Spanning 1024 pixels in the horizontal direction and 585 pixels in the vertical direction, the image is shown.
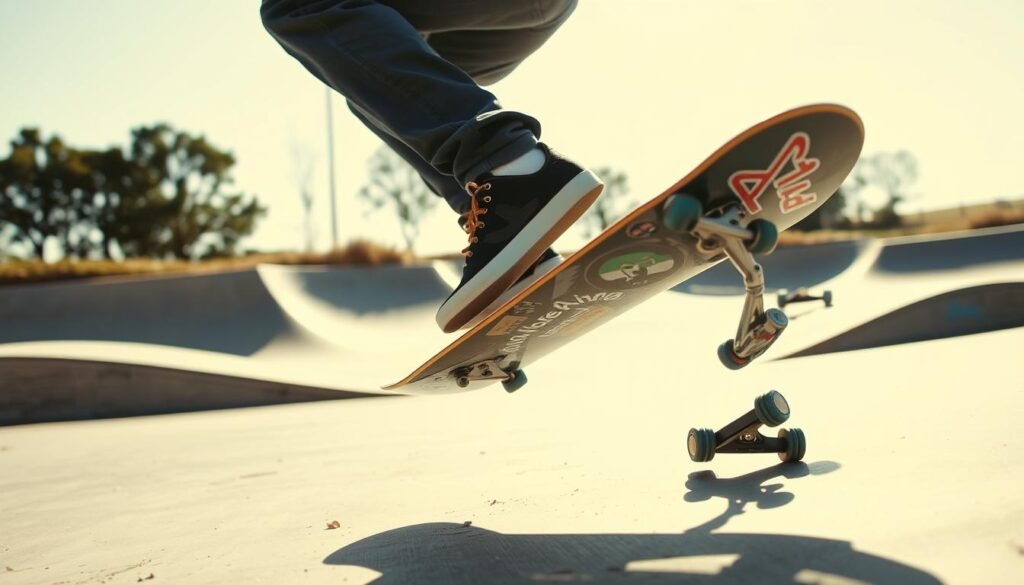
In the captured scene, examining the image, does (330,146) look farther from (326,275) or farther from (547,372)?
(547,372)

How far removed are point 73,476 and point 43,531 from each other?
1113 mm

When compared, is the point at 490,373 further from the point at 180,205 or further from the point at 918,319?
the point at 180,205

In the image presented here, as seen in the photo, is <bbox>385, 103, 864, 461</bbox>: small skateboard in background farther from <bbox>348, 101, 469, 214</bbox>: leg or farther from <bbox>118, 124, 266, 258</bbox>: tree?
<bbox>118, 124, 266, 258</bbox>: tree

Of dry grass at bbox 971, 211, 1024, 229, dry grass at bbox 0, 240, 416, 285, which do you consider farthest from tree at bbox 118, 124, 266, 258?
dry grass at bbox 971, 211, 1024, 229

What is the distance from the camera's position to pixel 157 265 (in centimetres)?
1855

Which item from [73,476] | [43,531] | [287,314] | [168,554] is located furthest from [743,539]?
[287,314]

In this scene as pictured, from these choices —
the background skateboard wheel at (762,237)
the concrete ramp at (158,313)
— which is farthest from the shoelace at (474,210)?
the concrete ramp at (158,313)

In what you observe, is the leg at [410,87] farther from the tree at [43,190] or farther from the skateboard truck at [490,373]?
the tree at [43,190]

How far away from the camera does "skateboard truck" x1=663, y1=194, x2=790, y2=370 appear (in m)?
1.38

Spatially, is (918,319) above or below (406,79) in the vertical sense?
below

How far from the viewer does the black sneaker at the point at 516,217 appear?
1679 mm

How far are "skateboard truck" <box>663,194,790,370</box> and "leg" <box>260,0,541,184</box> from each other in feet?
1.48

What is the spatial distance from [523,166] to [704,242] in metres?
0.45

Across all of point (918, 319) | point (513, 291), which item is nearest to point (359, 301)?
point (918, 319)
